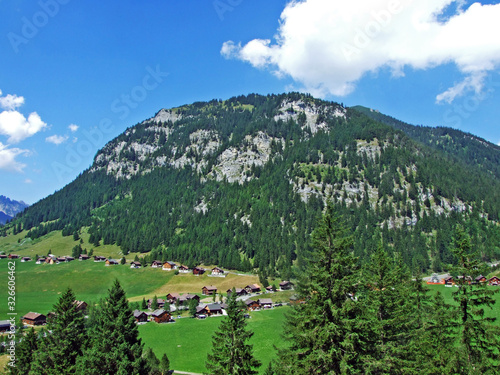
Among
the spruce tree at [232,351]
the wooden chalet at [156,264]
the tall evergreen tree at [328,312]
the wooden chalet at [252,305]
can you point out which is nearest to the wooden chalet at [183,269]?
the wooden chalet at [156,264]

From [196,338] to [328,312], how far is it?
56.9 m

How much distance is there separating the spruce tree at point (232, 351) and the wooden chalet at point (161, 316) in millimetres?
65650

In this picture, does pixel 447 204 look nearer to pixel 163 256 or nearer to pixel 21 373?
pixel 163 256

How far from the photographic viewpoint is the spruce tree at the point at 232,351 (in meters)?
21.8

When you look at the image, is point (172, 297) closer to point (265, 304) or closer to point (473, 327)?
point (265, 304)

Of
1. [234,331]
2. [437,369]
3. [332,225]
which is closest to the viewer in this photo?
[332,225]

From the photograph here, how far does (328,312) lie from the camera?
15.9 metres

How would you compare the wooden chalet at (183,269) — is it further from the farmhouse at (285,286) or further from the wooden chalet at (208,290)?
the farmhouse at (285,286)

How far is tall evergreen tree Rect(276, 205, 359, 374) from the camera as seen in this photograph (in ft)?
49.4

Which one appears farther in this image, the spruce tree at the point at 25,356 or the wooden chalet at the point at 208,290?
the wooden chalet at the point at 208,290

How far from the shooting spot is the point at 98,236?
191 m

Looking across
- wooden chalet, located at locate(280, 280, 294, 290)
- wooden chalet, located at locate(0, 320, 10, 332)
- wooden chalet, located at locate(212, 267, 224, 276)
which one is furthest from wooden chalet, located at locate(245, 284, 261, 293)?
wooden chalet, located at locate(0, 320, 10, 332)

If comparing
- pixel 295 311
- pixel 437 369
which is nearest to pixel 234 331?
pixel 295 311

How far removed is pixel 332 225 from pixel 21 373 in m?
38.4
